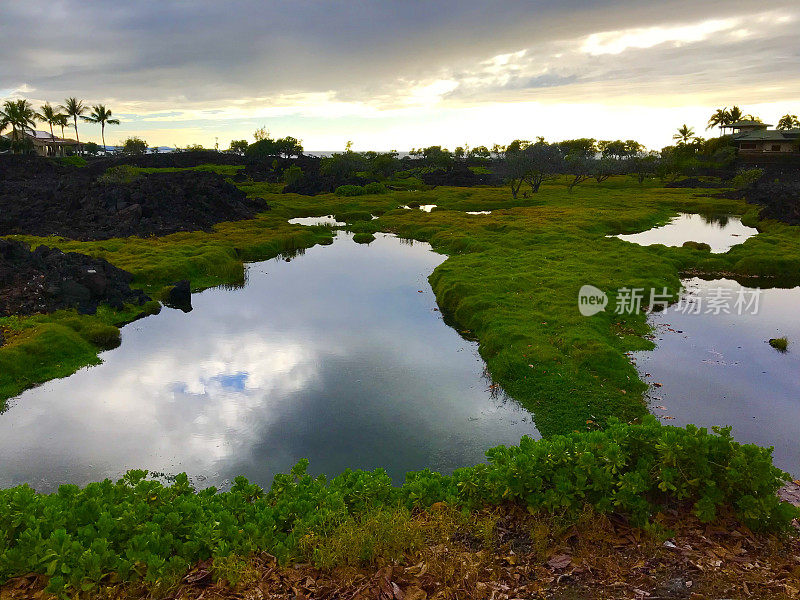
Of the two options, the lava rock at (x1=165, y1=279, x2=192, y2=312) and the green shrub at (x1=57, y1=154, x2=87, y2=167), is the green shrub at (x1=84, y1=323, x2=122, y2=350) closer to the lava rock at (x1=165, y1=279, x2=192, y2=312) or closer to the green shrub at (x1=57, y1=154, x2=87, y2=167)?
the lava rock at (x1=165, y1=279, x2=192, y2=312)

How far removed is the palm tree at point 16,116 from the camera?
133 metres

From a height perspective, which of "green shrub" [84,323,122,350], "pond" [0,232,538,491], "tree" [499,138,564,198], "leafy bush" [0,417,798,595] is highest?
"tree" [499,138,564,198]

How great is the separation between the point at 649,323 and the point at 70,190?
81.1 metres

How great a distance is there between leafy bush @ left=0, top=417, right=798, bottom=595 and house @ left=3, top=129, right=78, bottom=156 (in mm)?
175392

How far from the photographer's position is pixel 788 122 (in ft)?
556

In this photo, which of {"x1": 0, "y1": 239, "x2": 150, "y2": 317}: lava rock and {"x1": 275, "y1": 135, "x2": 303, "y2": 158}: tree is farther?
{"x1": 275, "y1": 135, "x2": 303, "y2": 158}: tree

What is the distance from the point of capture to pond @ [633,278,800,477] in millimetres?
22188

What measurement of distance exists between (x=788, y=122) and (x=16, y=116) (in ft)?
753

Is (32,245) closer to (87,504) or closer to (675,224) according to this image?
(87,504)

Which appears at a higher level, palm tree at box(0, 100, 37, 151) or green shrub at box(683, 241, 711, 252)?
palm tree at box(0, 100, 37, 151)

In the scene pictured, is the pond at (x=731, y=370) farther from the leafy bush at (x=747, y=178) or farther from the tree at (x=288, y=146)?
the tree at (x=288, y=146)

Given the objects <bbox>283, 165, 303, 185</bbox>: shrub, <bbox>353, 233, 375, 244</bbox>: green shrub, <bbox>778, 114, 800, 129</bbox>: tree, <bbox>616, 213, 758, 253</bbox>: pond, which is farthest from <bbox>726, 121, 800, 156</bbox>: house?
<bbox>353, 233, 375, 244</bbox>: green shrub

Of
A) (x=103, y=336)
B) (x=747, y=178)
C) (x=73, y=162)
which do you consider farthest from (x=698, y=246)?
(x=73, y=162)

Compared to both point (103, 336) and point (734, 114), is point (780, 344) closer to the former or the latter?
point (103, 336)
